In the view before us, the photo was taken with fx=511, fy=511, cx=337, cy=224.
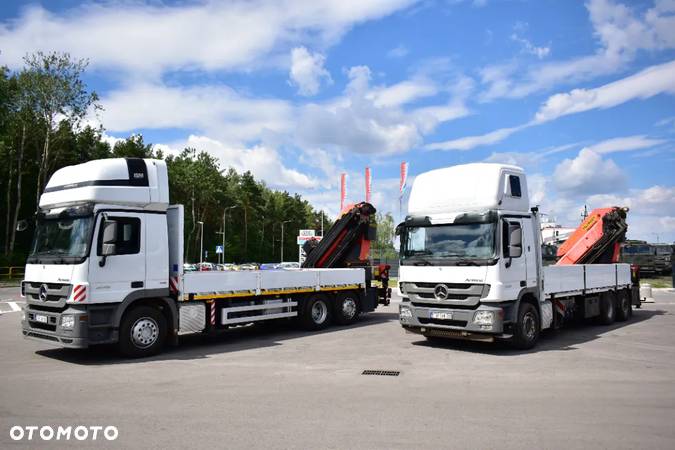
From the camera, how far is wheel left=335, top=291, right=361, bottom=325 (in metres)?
14.0

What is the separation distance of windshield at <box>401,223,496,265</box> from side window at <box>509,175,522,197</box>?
114 cm

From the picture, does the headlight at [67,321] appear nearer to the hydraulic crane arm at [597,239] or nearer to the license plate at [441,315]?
the license plate at [441,315]

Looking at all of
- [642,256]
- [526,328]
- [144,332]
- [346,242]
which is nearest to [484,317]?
[526,328]

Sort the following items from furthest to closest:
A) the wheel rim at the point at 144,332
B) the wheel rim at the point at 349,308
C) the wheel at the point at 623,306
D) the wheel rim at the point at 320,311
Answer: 1. the wheel at the point at 623,306
2. the wheel rim at the point at 349,308
3. the wheel rim at the point at 320,311
4. the wheel rim at the point at 144,332

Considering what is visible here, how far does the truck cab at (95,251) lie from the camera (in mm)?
8883

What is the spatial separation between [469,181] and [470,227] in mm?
999

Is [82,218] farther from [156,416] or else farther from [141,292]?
[156,416]

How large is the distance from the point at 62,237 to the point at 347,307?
299 inches

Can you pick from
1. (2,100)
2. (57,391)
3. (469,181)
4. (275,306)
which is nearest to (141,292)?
(57,391)

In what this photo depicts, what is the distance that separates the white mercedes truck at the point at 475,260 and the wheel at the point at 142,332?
4896 millimetres

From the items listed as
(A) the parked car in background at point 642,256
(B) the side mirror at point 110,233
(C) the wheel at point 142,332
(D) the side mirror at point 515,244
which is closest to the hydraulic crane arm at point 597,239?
(D) the side mirror at point 515,244

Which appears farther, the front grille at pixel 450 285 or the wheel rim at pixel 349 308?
the wheel rim at pixel 349 308

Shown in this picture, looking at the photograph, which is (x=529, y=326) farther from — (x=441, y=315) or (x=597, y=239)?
(x=597, y=239)

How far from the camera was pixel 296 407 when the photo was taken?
621cm
